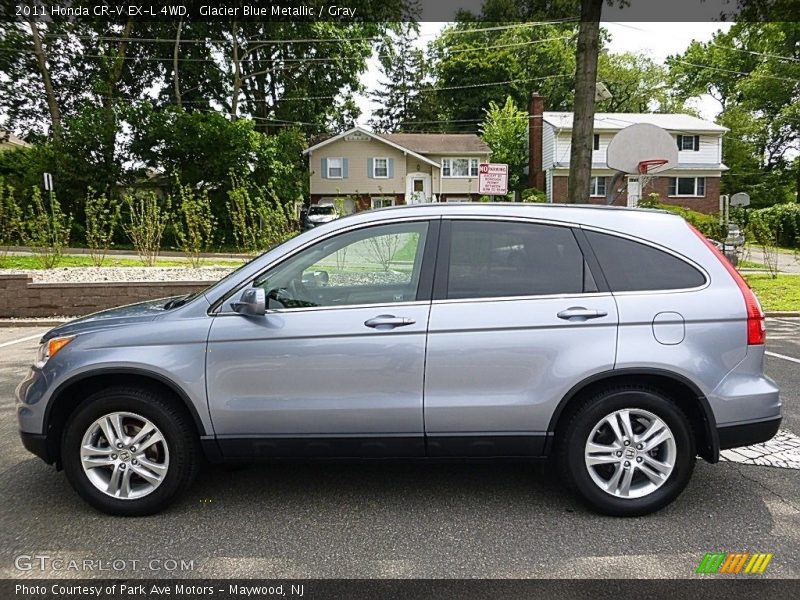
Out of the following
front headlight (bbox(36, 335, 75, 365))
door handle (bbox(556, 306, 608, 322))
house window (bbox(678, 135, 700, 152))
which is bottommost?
front headlight (bbox(36, 335, 75, 365))

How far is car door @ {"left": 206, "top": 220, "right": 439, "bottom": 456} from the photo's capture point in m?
3.43

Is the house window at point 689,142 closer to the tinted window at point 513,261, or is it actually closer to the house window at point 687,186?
the house window at point 687,186

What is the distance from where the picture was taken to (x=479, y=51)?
173ft

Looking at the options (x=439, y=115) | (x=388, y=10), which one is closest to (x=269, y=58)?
(x=388, y=10)

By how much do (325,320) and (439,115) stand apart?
59.5 meters

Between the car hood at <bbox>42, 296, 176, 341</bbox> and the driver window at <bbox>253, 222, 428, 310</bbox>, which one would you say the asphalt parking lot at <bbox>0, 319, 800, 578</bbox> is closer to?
the car hood at <bbox>42, 296, 176, 341</bbox>

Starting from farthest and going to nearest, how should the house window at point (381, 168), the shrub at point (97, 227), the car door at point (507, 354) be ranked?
1. the house window at point (381, 168)
2. the shrub at point (97, 227)
3. the car door at point (507, 354)

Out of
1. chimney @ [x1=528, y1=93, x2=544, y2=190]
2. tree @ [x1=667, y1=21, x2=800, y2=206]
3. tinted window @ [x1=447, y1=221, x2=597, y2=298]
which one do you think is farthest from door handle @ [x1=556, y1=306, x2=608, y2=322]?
tree @ [x1=667, y1=21, x2=800, y2=206]

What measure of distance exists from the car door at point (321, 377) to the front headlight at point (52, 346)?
2.91 ft

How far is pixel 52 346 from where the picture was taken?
3.61 m

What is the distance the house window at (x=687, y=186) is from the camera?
38.6 meters

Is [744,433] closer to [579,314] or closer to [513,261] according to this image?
[579,314]
